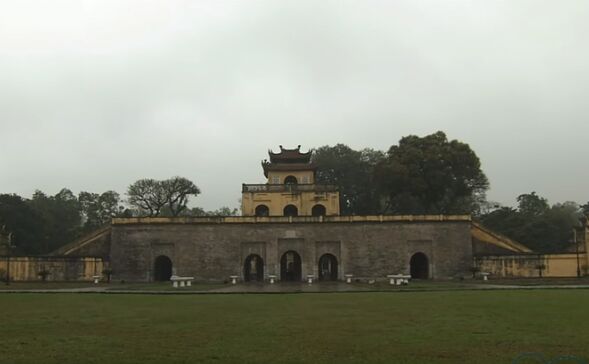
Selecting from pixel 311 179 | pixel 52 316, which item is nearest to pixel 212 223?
pixel 311 179

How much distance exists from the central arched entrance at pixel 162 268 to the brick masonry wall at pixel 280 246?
0.80 meters

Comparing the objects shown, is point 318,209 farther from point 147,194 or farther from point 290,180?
point 147,194

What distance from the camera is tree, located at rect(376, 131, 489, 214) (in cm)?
4938

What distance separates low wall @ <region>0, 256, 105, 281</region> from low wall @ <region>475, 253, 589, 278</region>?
29.2m

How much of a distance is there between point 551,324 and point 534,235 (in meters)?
47.2

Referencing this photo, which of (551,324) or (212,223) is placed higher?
(212,223)

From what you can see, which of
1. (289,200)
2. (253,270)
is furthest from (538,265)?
(253,270)

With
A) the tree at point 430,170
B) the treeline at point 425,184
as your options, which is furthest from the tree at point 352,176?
the tree at point 430,170

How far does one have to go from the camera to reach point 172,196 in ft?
221

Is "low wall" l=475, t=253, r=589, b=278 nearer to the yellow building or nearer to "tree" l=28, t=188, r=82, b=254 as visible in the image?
the yellow building

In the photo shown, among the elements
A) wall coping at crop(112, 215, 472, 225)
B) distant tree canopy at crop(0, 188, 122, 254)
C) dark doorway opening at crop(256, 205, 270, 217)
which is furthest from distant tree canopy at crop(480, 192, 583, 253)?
distant tree canopy at crop(0, 188, 122, 254)

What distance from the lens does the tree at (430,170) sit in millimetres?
49375

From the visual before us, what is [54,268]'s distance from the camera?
42.0m

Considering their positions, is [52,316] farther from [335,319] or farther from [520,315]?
[520,315]
